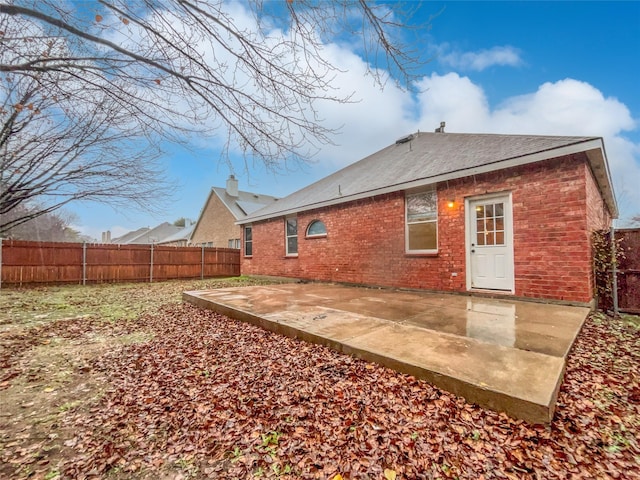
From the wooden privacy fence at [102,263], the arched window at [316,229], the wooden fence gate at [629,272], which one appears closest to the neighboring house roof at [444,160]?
the arched window at [316,229]

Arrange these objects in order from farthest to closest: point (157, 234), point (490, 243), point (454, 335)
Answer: point (157, 234)
point (490, 243)
point (454, 335)

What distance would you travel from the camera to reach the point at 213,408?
2.21 meters

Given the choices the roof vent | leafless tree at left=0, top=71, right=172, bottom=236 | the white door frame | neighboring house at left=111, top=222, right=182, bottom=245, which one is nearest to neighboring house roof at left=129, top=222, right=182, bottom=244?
neighboring house at left=111, top=222, right=182, bottom=245

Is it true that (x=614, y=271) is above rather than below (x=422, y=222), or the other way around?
below

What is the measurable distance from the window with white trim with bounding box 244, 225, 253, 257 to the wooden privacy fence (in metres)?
2.53

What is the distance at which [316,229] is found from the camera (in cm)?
966

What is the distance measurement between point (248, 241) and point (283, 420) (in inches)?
473

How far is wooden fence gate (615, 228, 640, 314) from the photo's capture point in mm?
4891

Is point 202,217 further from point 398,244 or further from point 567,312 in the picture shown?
point 567,312

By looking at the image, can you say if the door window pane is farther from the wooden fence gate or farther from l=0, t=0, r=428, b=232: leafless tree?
l=0, t=0, r=428, b=232: leafless tree

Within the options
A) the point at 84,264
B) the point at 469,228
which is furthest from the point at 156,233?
the point at 469,228

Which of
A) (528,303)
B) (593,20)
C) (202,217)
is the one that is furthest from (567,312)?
(202,217)

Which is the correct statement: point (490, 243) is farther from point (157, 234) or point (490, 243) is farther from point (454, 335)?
point (157, 234)

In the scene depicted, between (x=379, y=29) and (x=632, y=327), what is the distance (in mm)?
5467
